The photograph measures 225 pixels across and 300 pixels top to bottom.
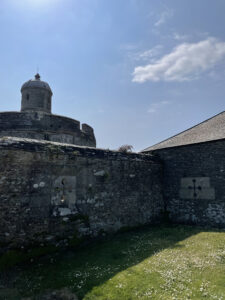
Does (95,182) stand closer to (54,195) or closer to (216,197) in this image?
(54,195)

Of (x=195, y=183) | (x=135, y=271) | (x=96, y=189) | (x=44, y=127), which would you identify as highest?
(x=44, y=127)

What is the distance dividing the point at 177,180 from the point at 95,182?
16.3ft

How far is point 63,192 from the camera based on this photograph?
23.2ft

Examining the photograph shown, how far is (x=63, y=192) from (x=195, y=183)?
654cm

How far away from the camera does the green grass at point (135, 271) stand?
4348mm

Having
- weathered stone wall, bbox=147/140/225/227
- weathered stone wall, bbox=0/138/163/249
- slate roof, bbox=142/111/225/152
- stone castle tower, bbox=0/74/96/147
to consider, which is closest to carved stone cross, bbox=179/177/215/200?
weathered stone wall, bbox=147/140/225/227

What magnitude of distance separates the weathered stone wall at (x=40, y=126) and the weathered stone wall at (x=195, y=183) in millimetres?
8631

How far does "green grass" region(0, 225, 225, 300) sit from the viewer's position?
171 inches

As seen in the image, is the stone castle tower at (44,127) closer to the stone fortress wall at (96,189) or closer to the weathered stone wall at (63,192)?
the stone fortress wall at (96,189)

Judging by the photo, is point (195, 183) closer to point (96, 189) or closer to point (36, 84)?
point (96, 189)

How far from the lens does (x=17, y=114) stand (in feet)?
52.2

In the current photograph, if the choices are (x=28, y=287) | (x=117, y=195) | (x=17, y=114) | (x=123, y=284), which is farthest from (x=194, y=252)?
(x=17, y=114)

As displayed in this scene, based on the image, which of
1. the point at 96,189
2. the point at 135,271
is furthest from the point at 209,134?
the point at 135,271

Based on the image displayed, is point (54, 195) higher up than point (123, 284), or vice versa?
point (54, 195)
